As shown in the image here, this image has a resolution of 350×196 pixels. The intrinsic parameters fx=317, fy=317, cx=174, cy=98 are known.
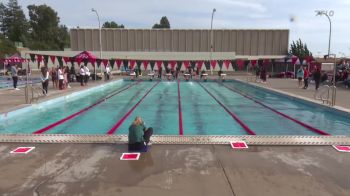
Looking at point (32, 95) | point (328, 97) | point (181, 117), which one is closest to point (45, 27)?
point (32, 95)

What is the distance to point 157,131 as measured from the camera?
9039mm

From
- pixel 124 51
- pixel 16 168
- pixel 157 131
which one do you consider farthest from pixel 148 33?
pixel 16 168

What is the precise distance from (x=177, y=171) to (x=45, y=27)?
102488 mm

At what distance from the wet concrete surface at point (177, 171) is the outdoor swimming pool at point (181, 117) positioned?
279 centimetres

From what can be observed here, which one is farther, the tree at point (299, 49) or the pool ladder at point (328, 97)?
the tree at point (299, 49)

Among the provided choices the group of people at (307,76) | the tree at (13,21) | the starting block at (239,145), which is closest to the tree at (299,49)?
the group of people at (307,76)

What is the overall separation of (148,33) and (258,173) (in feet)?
182

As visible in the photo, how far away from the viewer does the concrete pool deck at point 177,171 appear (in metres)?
4.32

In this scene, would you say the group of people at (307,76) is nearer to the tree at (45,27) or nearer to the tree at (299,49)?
the tree at (299,49)

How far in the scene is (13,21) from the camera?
320 ft

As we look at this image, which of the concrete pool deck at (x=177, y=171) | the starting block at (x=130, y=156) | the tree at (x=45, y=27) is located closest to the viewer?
the concrete pool deck at (x=177, y=171)

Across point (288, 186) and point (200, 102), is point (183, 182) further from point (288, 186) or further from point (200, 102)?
point (200, 102)

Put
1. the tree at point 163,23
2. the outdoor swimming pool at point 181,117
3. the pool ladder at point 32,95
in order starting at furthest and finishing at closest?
the tree at point 163,23 → the pool ladder at point 32,95 → the outdoor swimming pool at point 181,117

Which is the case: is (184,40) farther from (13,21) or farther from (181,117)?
(13,21)
